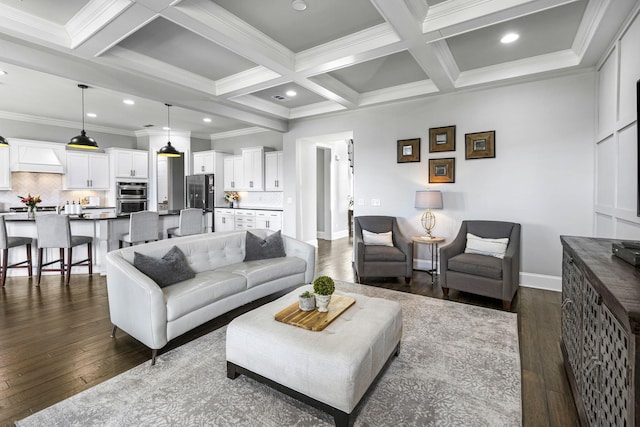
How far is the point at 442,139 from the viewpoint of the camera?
16.0 feet

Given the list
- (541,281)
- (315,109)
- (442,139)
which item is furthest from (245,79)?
(541,281)

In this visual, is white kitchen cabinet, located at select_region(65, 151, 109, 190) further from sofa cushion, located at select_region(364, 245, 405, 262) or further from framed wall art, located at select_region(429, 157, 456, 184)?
framed wall art, located at select_region(429, 157, 456, 184)

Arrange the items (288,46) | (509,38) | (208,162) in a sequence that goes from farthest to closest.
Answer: (208,162)
(288,46)
(509,38)

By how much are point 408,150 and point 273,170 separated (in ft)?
11.0

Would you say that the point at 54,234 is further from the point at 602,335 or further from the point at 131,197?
the point at 602,335

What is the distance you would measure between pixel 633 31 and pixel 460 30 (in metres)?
1.35

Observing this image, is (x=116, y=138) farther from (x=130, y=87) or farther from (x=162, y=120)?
(x=130, y=87)

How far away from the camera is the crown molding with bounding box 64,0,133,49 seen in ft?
8.65

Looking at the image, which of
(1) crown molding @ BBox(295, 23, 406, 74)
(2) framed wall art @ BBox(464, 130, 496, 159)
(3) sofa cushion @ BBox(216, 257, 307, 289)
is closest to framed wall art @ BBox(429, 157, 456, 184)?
(2) framed wall art @ BBox(464, 130, 496, 159)

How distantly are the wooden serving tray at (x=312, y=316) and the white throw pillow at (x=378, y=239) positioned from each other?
7.75ft

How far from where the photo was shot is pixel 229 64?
4.07 m

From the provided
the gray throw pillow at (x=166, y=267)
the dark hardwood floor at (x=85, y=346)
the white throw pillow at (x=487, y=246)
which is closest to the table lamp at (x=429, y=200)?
the white throw pillow at (x=487, y=246)

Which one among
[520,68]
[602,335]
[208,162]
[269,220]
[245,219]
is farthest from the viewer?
[208,162]

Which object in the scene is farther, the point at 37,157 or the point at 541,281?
the point at 37,157
